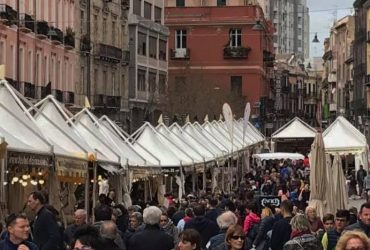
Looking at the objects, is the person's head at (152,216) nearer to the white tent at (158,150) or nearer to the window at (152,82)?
the white tent at (158,150)

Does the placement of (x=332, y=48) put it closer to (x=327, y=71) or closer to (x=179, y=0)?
(x=327, y=71)

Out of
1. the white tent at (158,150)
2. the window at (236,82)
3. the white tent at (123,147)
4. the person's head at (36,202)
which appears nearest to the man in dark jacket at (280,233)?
the person's head at (36,202)

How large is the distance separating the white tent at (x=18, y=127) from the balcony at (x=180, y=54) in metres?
70.9

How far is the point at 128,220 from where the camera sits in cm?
1675

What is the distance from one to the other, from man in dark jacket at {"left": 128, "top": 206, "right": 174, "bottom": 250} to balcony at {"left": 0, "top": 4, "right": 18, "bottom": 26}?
3288 cm

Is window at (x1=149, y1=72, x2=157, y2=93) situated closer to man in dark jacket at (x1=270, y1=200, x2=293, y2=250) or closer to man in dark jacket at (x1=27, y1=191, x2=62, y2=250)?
man in dark jacket at (x1=270, y1=200, x2=293, y2=250)

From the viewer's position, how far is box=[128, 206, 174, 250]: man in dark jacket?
473 inches

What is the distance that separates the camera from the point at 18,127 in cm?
1727

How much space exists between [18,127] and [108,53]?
46.7 m

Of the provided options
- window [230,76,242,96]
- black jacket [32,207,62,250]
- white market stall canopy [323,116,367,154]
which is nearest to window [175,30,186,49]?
window [230,76,242,96]

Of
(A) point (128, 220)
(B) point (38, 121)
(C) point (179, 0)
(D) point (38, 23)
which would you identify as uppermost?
(C) point (179, 0)

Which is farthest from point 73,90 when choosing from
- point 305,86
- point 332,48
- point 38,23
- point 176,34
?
point 305,86

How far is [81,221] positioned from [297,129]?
40.7 metres

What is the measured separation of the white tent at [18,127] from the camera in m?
16.4
